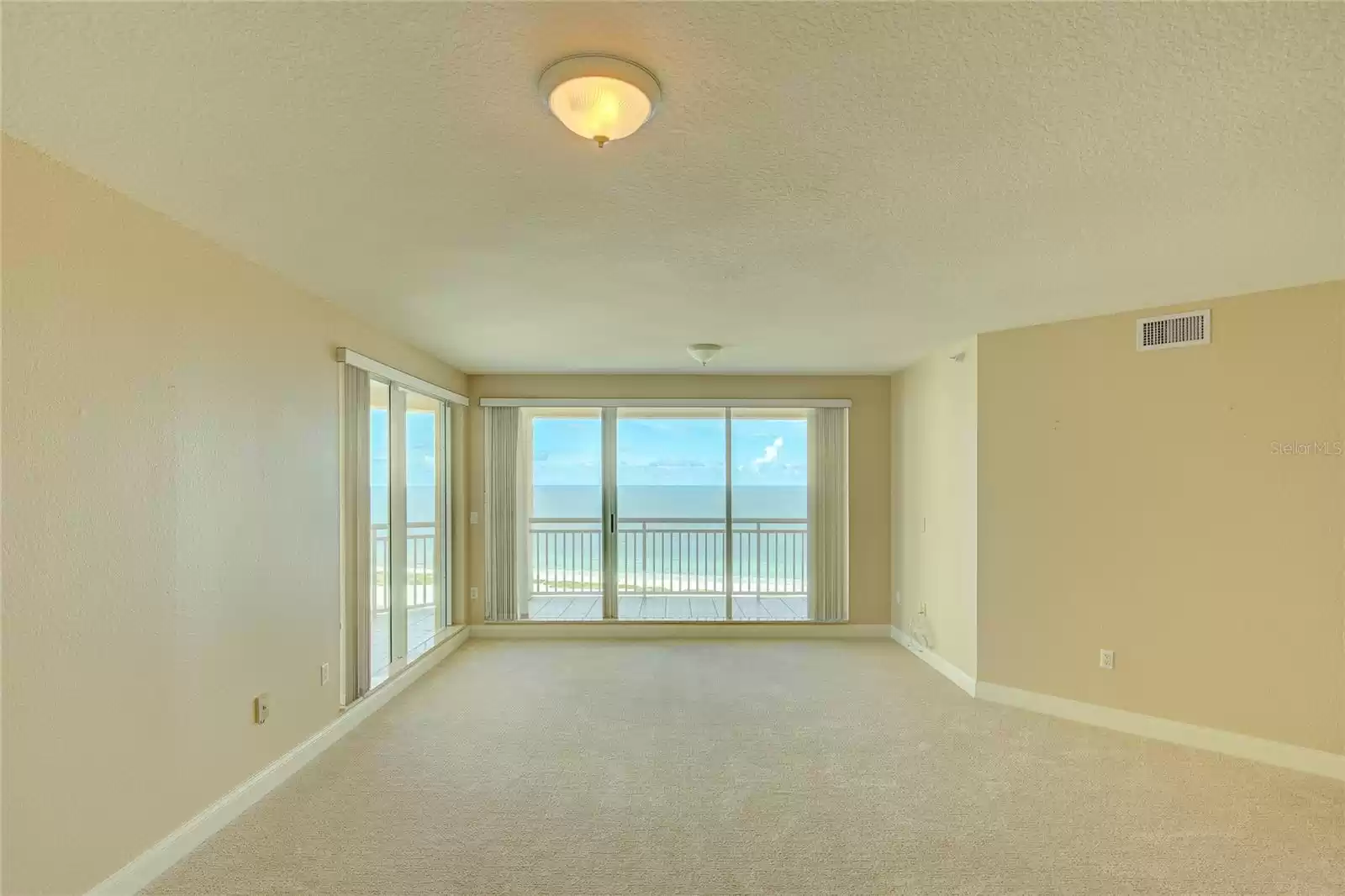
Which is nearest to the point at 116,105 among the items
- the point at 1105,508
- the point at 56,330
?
the point at 56,330

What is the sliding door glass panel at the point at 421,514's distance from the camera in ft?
14.8

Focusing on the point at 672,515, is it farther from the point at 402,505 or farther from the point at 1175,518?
the point at 1175,518

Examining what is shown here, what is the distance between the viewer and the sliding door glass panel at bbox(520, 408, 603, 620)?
644 cm

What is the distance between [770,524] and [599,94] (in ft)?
18.1

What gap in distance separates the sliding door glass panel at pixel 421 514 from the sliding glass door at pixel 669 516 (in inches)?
38.7

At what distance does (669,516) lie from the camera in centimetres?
676

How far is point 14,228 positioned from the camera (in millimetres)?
1626

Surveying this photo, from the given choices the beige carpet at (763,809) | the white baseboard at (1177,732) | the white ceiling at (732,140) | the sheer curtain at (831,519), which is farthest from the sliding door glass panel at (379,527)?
the white baseboard at (1177,732)

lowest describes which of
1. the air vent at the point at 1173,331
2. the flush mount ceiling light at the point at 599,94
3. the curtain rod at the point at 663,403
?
the curtain rod at the point at 663,403

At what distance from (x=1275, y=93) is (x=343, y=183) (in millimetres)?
2391

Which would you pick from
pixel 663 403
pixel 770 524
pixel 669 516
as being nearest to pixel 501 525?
pixel 663 403

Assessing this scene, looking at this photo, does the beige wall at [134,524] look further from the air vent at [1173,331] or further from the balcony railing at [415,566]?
the air vent at [1173,331]

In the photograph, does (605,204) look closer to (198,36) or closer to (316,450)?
(198,36)

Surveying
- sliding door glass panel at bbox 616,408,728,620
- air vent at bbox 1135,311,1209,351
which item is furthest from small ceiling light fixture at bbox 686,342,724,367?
air vent at bbox 1135,311,1209,351
